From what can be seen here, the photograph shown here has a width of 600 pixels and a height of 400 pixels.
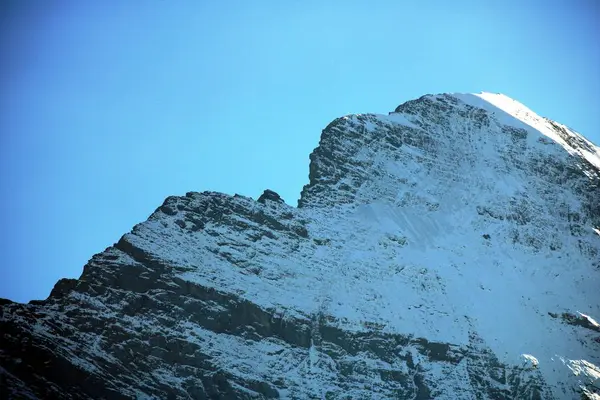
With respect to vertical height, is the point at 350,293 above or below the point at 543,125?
below

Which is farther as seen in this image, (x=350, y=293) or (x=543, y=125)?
(x=543, y=125)

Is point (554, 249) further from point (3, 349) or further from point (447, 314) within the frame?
point (3, 349)

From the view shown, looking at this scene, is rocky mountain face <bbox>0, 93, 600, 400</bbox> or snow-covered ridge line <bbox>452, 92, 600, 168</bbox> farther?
snow-covered ridge line <bbox>452, 92, 600, 168</bbox>

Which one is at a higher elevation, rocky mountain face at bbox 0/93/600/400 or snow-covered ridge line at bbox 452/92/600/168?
snow-covered ridge line at bbox 452/92/600/168

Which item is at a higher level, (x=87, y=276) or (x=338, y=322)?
(x=87, y=276)

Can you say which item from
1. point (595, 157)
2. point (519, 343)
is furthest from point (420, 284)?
point (595, 157)

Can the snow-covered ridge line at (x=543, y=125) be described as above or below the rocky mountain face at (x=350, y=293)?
above

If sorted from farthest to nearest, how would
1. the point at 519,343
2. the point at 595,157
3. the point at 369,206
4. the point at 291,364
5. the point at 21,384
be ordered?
1. the point at 595,157
2. the point at 369,206
3. the point at 519,343
4. the point at 291,364
5. the point at 21,384

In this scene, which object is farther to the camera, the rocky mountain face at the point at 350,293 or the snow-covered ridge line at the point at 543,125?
the snow-covered ridge line at the point at 543,125
